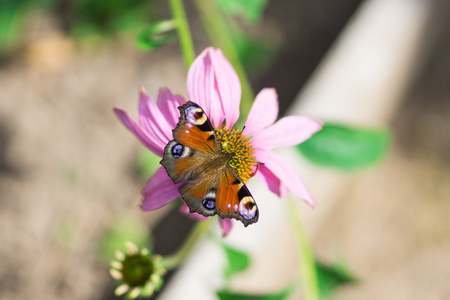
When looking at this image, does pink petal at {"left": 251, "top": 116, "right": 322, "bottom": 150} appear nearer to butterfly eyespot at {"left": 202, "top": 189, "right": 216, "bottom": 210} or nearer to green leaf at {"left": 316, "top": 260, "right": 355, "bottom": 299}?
butterfly eyespot at {"left": 202, "top": 189, "right": 216, "bottom": 210}

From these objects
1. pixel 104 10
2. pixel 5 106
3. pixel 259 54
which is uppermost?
pixel 259 54

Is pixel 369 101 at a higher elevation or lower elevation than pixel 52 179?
higher

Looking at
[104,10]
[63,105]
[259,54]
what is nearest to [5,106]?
[63,105]

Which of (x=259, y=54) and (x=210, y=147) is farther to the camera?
(x=259, y=54)

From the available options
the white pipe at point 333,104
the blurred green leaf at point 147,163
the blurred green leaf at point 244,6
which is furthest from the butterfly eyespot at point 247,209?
the blurred green leaf at point 147,163

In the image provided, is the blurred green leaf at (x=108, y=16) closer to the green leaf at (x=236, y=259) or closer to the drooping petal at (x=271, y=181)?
the green leaf at (x=236, y=259)

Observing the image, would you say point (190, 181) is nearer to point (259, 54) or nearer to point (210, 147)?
point (210, 147)
